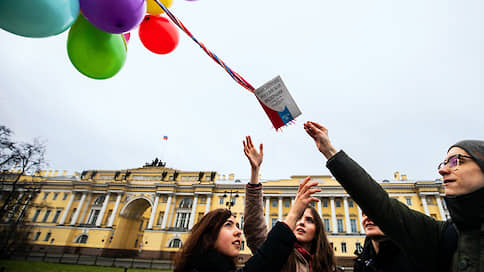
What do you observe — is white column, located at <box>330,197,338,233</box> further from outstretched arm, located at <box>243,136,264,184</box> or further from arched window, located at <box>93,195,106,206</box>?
arched window, located at <box>93,195,106,206</box>

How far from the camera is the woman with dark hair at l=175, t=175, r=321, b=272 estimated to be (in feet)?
4.99

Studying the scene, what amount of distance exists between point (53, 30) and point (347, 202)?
38.9m

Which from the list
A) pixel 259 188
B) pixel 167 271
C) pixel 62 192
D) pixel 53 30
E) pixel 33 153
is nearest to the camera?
pixel 53 30

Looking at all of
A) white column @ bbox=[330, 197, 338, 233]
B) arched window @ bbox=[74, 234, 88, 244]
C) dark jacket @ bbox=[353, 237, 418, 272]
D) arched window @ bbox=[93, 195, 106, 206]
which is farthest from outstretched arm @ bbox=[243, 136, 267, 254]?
arched window @ bbox=[93, 195, 106, 206]

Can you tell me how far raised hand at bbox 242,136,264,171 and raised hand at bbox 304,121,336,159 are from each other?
3.05ft

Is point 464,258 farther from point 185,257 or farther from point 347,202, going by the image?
point 347,202

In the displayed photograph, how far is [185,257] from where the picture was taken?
6.31ft

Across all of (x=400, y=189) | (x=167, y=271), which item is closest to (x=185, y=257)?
(x=167, y=271)

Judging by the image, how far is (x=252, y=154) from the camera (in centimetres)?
275

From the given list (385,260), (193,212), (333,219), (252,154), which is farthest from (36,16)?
(333,219)

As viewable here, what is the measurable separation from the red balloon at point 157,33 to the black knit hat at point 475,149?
376 centimetres

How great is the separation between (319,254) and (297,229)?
33 centimetres

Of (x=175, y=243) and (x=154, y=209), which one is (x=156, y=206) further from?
(x=175, y=243)

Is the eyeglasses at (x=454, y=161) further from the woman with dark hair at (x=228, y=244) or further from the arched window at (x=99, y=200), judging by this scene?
the arched window at (x=99, y=200)
